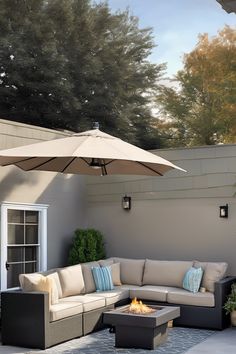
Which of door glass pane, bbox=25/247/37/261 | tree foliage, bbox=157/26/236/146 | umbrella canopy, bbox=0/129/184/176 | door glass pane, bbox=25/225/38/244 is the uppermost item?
tree foliage, bbox=157/26/236/146

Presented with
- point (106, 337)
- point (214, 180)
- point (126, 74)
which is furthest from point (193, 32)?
point (106, 337)

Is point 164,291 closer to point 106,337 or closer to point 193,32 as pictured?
point 106,337

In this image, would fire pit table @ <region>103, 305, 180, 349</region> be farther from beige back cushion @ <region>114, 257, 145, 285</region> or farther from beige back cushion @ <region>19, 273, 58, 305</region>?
beige back cushion @ <region>114, 257, 145, 285</region>

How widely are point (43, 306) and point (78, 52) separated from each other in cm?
1192

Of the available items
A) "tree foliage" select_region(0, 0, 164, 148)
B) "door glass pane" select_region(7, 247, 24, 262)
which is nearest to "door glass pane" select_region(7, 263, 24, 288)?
"door glass pane" select_region(7, 247, 24, 262)

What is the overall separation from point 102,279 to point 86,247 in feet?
3.75

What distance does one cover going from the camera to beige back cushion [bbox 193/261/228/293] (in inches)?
314

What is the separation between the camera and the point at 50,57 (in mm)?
15711

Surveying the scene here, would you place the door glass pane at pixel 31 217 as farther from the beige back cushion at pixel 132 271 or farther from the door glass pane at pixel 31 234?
the beige back cushion at pixel 132 271

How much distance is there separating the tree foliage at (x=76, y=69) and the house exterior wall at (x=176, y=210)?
6574 mm

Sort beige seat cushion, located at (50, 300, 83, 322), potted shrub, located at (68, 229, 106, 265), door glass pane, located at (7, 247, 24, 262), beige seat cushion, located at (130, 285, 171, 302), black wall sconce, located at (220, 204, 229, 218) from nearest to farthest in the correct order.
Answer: beige seat cushion, located at (50, 300, 83, 322), beige seat cushion, located at (130, 285, 171, 302), door glass pane, located at (7, 247, 24, 262), black wall sconce, located at (220, 204, 229, 218), potted shrub, located at (68, 229, 106, 265)

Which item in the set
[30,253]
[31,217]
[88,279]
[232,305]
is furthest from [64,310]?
[232,305]

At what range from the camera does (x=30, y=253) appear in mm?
8492

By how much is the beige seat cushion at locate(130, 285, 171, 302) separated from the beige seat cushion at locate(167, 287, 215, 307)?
0.31 ft
